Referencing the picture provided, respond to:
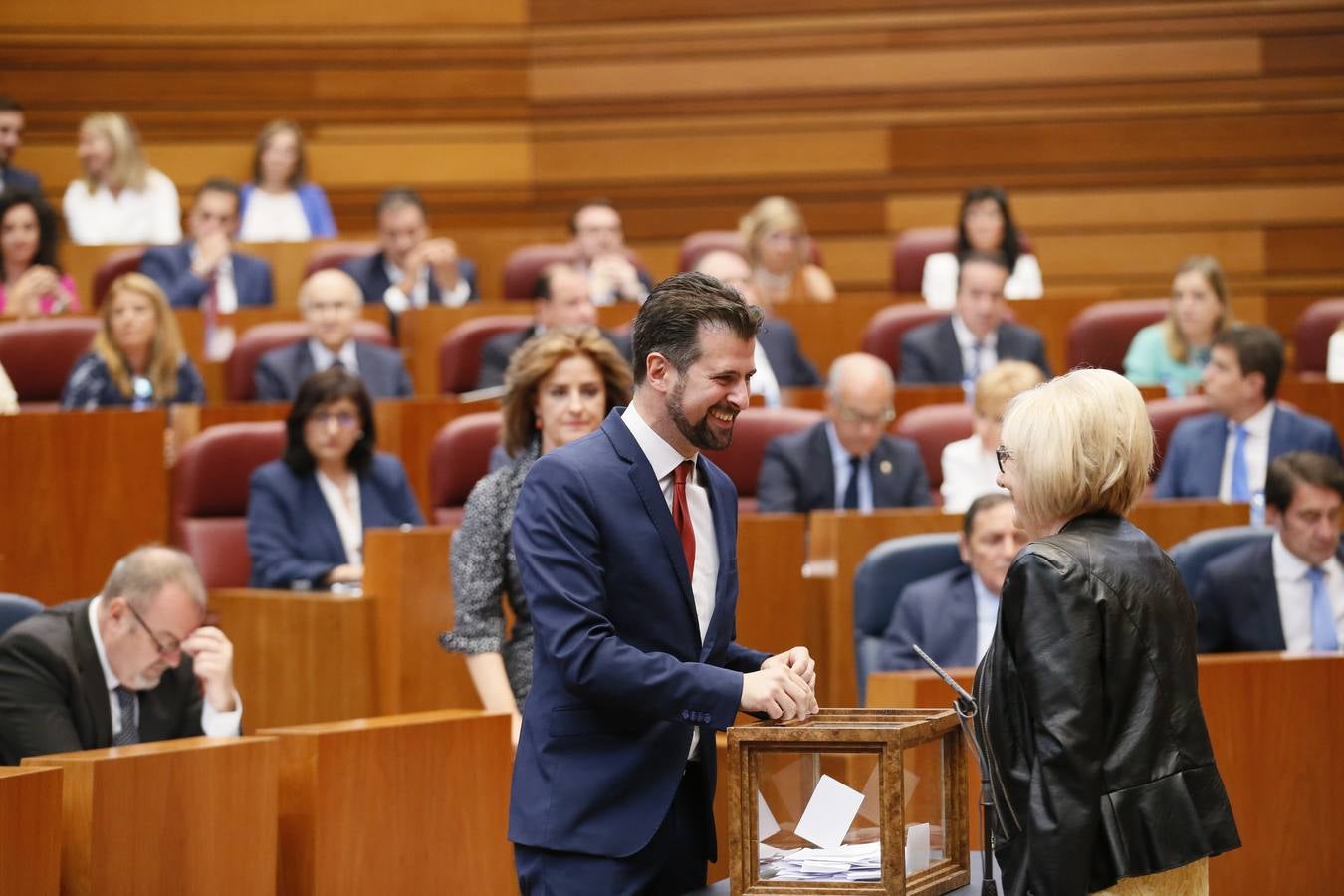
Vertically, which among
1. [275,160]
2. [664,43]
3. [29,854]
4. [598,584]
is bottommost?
[29,854]

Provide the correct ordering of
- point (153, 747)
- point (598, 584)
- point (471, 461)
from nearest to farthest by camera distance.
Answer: point (598, 584) → point (153, 747) → point (471, 461)

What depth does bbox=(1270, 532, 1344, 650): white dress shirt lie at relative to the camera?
3346 millimetres

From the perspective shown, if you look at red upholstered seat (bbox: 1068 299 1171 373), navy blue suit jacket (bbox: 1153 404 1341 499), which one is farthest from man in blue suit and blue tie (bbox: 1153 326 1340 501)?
red upholstered seat (bbox: 1068 299 1171 373)

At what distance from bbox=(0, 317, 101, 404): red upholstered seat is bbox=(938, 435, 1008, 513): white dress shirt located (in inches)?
93.2

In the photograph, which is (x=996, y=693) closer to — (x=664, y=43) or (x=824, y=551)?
(x=824, y=551)

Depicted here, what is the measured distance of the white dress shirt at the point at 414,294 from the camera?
19.6ft

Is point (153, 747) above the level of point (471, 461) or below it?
below

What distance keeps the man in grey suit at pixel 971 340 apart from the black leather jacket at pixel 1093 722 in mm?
3514

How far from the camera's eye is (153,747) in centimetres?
236

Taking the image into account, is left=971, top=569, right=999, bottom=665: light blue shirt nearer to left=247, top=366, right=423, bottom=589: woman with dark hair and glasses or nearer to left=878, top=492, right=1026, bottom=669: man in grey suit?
left=878, top=492, right=1026, bottom=669: man in grey suit

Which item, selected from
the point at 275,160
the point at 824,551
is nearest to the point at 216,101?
the point at 275,160

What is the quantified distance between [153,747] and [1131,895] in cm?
137

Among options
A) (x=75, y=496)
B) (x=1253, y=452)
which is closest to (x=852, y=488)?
(x=1253, y=452)

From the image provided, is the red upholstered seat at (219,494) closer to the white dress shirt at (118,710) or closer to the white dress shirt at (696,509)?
the white dress shirt at (118,710)
